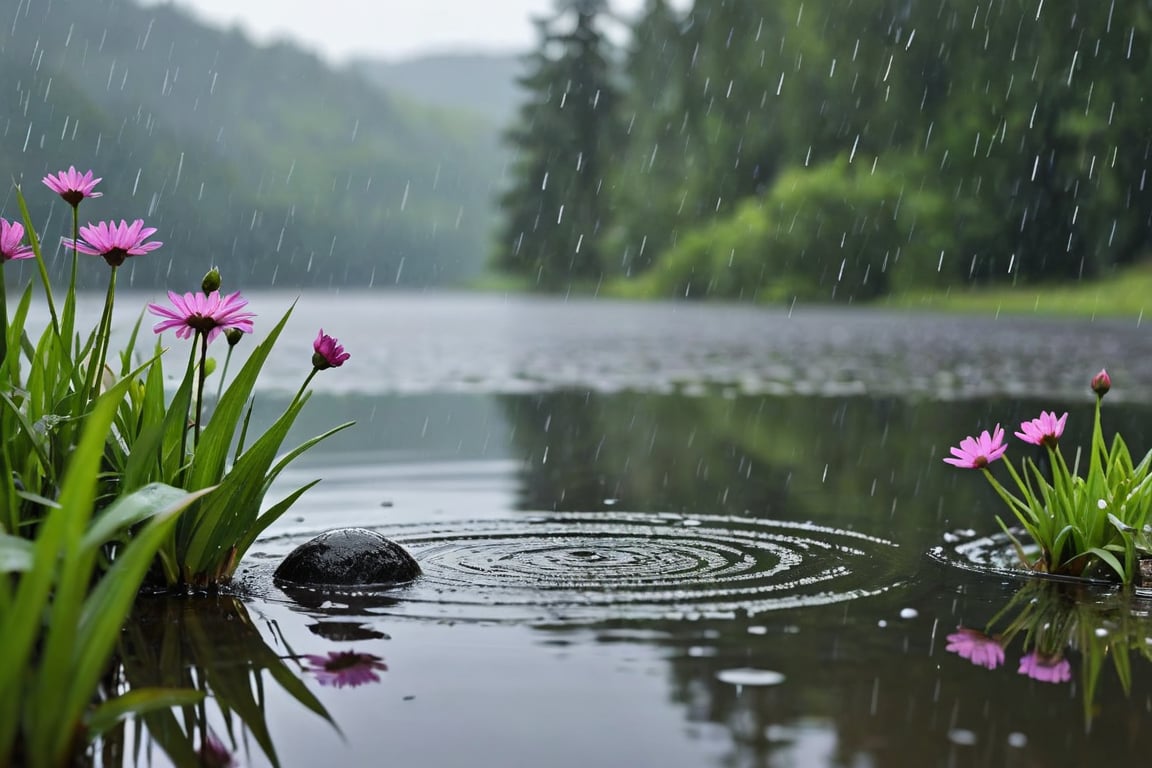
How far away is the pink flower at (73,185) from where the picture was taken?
4.52 metres

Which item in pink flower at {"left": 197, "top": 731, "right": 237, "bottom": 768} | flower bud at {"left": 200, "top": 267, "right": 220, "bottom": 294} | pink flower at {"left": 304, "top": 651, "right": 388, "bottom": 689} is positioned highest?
flower bud at {"left": 200, "top": 267, "right": 220, "bottom": 294}

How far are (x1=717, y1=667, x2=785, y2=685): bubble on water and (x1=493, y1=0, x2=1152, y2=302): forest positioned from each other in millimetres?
36105

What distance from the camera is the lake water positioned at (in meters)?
3.36

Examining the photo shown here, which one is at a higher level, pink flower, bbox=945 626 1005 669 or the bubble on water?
pink flower, bbox=945 626 1005 669

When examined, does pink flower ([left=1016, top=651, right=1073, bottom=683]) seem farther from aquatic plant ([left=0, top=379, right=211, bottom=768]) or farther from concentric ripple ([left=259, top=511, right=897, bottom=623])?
aquatic plant ([left=0, top=379, right=211, bottom=768])

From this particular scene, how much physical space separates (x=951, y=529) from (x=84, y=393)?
410 cm

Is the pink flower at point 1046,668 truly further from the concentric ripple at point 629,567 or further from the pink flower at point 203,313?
the pink flower at point 203,313

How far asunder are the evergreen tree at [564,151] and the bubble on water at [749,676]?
67.8 meters

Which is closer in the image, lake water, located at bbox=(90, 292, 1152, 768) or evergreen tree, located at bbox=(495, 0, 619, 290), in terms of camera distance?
lake water, located at bbox=(90, 292, 1152, 768)

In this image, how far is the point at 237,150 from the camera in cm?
13850

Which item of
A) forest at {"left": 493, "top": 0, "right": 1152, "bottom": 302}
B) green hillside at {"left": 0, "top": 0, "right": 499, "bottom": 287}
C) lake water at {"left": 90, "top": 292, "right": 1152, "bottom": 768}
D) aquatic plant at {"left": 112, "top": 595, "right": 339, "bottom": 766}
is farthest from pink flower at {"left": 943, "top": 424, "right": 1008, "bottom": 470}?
green hillside at {"left": 0, "top": 0, "right": 499, "bottom": 287}

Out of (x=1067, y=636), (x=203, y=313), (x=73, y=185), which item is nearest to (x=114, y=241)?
(x=73, y=185)

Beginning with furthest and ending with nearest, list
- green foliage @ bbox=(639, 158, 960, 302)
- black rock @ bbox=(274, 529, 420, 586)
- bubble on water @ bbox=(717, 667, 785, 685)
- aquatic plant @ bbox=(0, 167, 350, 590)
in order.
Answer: green foliage @ bbox=(639, 158, 960, 302), black rock @ bbox=(274, 529, 420, 586), aquatic plant @ bbox=(0, 167, 350, 590), bubble on water @ bbox=(717, 667, 785, 685)

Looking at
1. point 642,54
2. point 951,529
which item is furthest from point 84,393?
point 642,54
